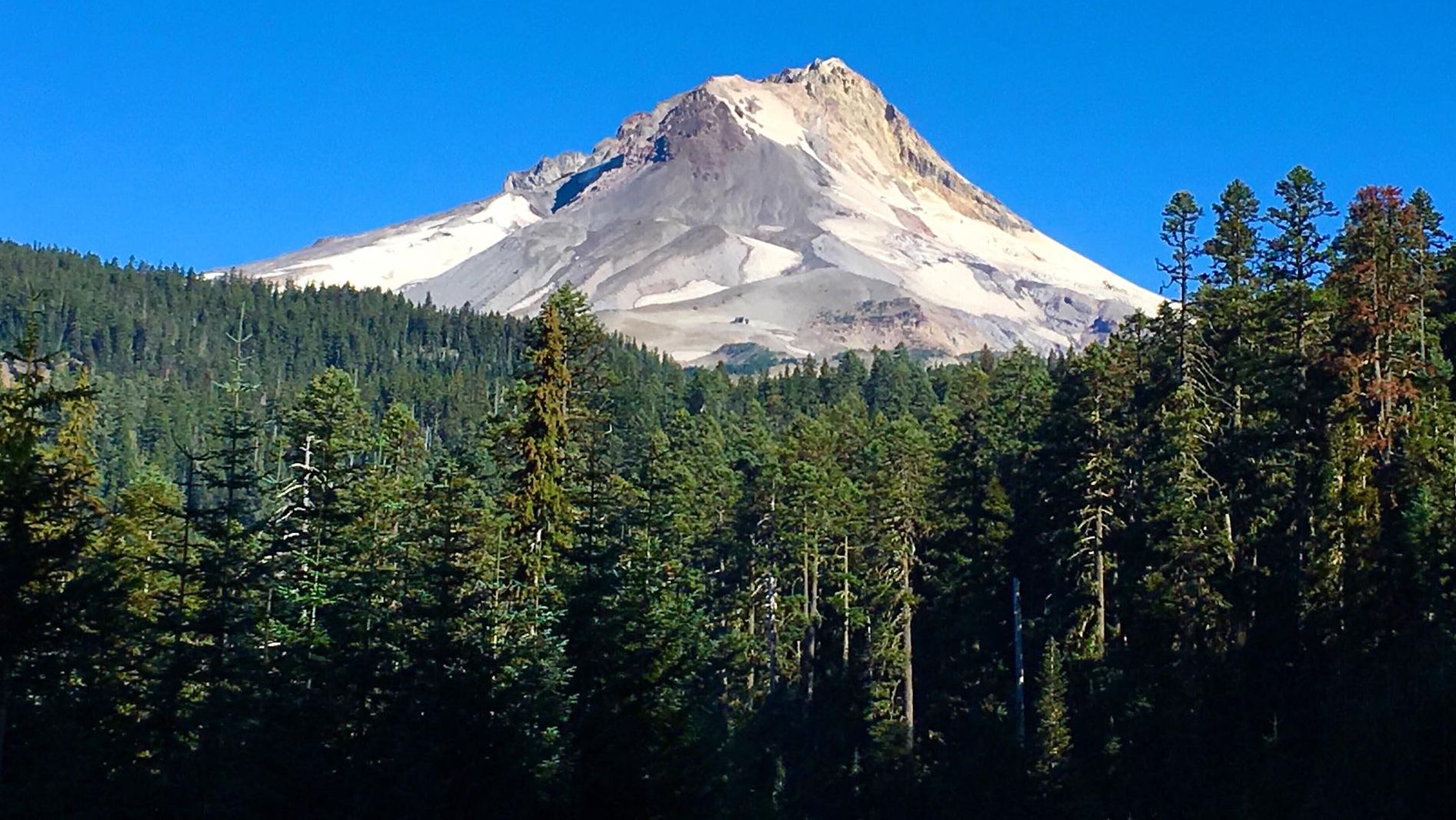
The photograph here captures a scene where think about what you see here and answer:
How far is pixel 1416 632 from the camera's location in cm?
3831

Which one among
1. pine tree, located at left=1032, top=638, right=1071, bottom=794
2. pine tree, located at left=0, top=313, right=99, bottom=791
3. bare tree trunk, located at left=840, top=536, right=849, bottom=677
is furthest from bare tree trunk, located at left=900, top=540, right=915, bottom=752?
pine tree, located at left=0, top=313, right=99, bottom=791

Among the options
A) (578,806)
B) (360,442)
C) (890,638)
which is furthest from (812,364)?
(578,806)

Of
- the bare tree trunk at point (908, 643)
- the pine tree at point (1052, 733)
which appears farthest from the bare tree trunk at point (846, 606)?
the pine tree at point (1052, 733)

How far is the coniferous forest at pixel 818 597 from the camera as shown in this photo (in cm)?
3031

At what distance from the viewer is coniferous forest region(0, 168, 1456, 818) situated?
99.5 feet

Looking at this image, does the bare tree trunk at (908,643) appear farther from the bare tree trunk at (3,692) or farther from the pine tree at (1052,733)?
the bare tree trunk at (3,692)

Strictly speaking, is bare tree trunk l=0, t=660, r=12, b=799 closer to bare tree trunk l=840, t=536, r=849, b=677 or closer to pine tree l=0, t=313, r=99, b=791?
pine tree l=0, t=313, r=99, b=791

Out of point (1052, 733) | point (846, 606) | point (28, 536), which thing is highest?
point (28, 536)

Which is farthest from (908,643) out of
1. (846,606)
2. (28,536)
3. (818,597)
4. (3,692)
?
(3,692)

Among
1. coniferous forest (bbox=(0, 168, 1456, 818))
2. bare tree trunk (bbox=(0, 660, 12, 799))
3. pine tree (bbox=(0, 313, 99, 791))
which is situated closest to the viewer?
bare tree trunk (bbox=(0, 660, 12, 799))

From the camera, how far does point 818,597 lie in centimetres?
6781

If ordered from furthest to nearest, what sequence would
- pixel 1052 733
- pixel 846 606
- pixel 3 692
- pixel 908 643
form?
pixel 846 606, pixel 908 643, pixel 1052 733, pixel 3 692

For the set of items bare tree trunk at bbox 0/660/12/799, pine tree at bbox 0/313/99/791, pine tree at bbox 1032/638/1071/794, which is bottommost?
pine tree at bbox 1032/638/1071/794

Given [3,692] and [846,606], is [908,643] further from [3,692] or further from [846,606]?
[3,692]
